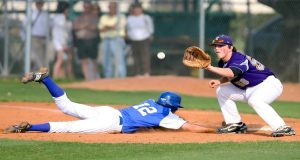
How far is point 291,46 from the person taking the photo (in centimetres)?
2355

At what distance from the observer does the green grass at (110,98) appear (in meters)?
16.2

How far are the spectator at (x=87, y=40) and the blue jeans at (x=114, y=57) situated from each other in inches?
10.8

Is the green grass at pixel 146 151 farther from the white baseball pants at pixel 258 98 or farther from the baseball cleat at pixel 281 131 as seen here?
the white baseball pants at pixel 258 98

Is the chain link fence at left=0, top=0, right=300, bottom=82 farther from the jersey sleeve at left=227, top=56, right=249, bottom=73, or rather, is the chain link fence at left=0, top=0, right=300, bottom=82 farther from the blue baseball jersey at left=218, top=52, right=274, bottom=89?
the jersey sleeve at left=227, top=56, right=249, bottom=73

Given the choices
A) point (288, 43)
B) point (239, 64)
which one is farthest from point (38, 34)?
point (239, 64)

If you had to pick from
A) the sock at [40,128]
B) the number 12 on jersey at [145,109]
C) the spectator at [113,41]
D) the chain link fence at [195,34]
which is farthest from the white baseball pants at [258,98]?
the chain link fence at [195,34]

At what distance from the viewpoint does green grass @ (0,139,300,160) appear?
8859mm

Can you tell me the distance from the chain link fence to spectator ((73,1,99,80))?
22.7 inches

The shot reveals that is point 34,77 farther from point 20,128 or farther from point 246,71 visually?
point 246,71

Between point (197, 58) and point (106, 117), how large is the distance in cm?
138

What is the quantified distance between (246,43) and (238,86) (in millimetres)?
13203

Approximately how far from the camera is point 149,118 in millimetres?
11070

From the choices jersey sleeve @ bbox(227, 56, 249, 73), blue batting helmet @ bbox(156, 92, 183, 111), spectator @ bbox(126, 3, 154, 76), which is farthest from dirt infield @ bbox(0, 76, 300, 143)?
spectator @ bbox(126, 3, 154, 76)

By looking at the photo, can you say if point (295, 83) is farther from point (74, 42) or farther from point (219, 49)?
point (219, 49)
